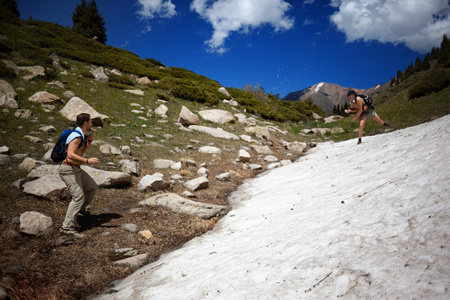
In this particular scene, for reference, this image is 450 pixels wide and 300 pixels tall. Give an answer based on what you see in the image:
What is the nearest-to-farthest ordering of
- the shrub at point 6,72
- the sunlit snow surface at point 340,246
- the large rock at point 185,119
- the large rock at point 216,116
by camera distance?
the sunlit snow surface at point 340,246
the shrub at point 6,72
the large rock at point 185,119
the large rock at point 216,116

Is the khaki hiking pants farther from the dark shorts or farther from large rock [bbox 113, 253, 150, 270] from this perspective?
the dark shorts

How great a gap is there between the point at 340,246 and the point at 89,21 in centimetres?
5680

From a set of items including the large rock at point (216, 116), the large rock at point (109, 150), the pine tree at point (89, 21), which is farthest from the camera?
the pine tree at point (89, 21)

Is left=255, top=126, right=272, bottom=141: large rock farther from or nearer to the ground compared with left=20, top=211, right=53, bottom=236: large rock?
farther from the ground

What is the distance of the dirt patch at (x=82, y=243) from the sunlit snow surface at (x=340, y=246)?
541mm

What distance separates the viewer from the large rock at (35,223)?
4798 mm

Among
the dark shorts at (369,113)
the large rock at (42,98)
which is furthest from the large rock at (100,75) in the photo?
the dark shorts at (369,113)

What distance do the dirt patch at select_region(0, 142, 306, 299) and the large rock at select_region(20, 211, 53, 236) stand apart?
5.7 inches

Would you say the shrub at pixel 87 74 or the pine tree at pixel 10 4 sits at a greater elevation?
the pine tree at pixel 10 4

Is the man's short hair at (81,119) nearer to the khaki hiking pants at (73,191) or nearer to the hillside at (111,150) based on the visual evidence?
the khaki hiking pants at (73,191)

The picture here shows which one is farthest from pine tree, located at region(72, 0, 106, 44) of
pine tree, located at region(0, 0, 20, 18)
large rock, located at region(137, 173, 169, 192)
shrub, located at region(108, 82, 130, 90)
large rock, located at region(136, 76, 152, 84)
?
large rock, located at region(137, 173, 169, 192)

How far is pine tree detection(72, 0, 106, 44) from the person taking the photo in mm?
42719

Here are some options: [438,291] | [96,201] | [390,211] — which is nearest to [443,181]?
[390,211]

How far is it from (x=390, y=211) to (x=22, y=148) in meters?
11.9
